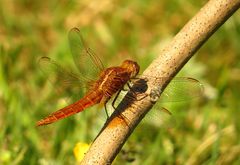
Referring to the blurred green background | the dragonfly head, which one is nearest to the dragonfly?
the dragonfly head

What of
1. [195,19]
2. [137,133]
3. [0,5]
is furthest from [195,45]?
[0,5]

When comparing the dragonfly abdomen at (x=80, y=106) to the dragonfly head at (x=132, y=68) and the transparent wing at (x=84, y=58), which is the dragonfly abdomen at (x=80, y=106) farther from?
the transparent wing at (x=84, y=58)

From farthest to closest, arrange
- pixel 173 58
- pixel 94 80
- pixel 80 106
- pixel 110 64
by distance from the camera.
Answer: pixel 110 64, pixel 94 80, pixel 80 106, pixel 173 58

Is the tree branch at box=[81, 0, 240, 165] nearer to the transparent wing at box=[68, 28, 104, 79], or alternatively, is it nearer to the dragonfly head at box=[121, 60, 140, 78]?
the dragonfly head at box=[121, 60, 140, 78]

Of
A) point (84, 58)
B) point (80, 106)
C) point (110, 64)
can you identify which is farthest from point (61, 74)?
point (110, 64)

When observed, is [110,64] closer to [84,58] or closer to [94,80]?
[84,58]

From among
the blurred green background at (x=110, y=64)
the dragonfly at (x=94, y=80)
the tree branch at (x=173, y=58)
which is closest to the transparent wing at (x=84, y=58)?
the dragonfly at (x=94, y=80)

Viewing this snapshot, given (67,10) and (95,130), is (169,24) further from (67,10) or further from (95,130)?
(95,130)
